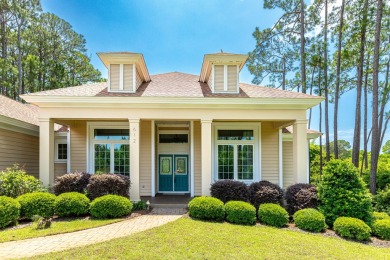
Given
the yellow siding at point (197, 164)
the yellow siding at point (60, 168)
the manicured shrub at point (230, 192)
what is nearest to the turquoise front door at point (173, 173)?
the yellow siding at point (197, 164)

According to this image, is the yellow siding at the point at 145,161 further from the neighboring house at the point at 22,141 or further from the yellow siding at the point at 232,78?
the yellow siding at the point at 232,78

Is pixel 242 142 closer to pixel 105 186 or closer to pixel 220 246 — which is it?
pixel 105 186

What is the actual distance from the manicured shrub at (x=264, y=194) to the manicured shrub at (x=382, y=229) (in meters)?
2.83

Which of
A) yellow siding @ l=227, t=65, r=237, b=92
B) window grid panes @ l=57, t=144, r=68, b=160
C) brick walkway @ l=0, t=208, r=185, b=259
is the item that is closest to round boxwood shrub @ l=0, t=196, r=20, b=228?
brick walkway @ l=0, t=208, r=185, b=259

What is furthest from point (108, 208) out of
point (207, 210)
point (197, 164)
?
point (197, 164)

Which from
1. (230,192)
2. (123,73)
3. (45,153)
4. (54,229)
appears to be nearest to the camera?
(54,229)

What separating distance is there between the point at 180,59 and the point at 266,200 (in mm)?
14677

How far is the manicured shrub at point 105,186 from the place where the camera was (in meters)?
9.06

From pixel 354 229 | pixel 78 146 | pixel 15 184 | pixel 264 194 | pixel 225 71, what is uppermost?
pixel 225 71

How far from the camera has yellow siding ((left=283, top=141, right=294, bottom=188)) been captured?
12.7 m

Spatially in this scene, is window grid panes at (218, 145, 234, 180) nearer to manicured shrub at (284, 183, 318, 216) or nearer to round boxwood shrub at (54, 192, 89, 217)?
manicured shrub at (284, 183, 318, 216)

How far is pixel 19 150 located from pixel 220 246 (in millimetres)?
9722

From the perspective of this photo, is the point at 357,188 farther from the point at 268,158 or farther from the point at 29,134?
the point at 29,134

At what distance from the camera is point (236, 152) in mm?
12258
